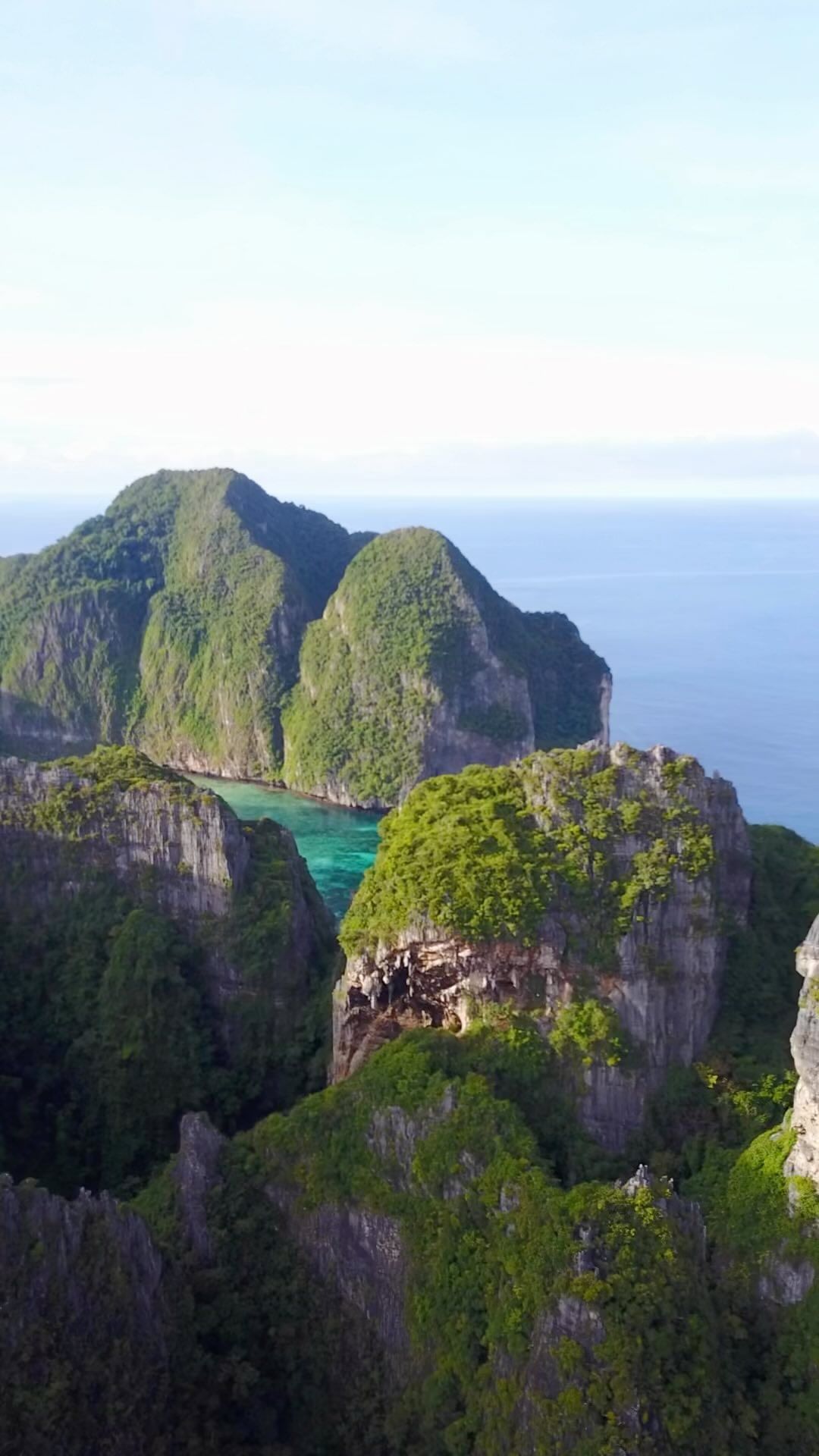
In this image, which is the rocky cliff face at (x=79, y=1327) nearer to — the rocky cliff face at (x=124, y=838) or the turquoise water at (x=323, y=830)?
the rocky cliff face at (x=124, y=838)

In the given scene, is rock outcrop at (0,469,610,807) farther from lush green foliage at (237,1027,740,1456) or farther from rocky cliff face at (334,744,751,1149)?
lush green foliage at (237,1027,740,1456)

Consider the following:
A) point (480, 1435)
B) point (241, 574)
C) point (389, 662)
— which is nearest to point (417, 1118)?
point (480, 1435)

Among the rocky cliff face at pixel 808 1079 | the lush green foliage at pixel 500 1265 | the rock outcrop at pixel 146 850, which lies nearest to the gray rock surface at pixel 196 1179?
the lush green foliage at pixel 500 1265

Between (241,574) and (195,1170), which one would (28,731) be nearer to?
(241,574)

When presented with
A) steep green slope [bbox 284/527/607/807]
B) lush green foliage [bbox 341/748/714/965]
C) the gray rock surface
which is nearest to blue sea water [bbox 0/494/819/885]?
steep green slope [bbox 284/527/607/807]

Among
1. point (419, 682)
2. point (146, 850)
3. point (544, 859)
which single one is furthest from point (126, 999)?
point (419, 682)

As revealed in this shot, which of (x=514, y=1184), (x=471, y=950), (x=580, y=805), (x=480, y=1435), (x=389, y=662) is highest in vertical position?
(x=389, y=662)
